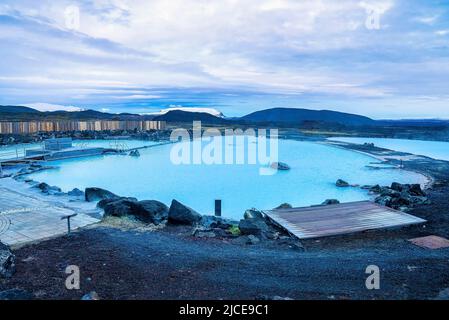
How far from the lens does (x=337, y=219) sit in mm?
7160

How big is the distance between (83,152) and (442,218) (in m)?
21.4

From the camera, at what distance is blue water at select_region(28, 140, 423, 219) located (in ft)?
44.4

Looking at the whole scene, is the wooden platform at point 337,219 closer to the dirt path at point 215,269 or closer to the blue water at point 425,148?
the dirt path at point 215,269

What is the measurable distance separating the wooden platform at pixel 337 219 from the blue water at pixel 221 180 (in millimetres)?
3750

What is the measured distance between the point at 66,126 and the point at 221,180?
3085cm

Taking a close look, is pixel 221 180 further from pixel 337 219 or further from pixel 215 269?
pixel 215 269

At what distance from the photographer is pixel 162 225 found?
6.88 m

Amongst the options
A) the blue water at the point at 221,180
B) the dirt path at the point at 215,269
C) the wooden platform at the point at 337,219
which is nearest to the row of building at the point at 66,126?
the blue water at the point at 221,180

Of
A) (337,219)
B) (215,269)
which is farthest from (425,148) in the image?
(215,269)

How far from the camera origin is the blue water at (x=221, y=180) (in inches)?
533

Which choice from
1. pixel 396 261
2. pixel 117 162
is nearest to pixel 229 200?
pixel 396 261
